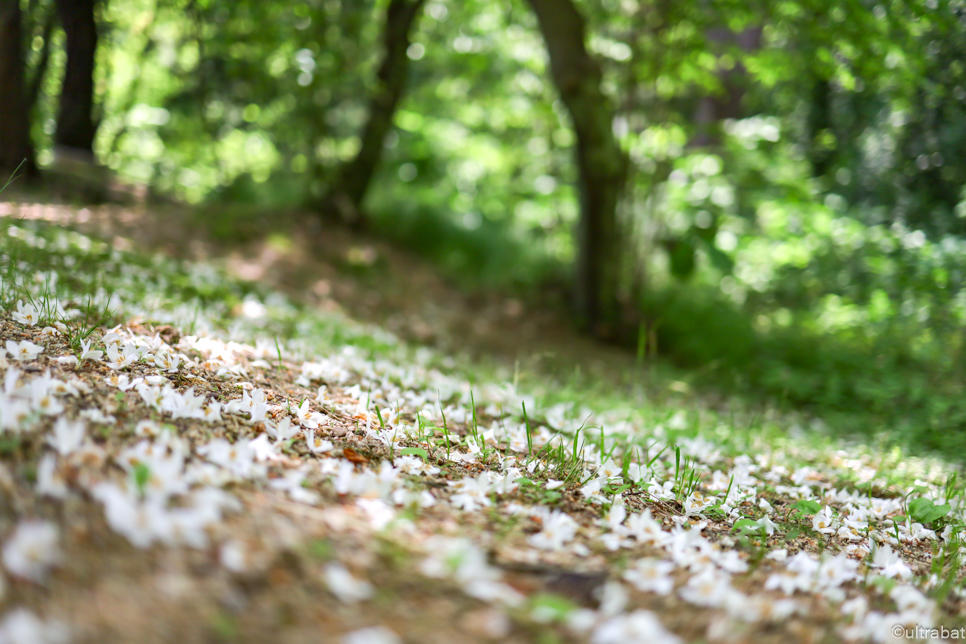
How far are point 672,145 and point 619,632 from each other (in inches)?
252

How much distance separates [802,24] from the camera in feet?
15.3

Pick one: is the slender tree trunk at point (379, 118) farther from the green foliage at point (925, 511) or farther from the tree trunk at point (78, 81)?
the green foliage at point (925, 511)

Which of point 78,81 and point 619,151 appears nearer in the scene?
point 78,81

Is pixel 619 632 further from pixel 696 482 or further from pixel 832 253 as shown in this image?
pixel 832 253

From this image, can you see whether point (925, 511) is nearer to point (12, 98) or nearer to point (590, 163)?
point (590, 163)

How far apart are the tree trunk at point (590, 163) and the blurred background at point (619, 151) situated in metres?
0.02

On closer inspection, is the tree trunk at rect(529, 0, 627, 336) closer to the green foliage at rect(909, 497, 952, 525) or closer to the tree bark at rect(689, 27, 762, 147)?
the tree bark at rect(689, 27, 762, 147)

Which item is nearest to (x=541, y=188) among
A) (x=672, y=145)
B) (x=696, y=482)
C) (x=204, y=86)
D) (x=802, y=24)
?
(x=672, y=145)

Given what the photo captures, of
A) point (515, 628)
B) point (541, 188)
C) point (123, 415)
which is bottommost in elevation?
point (515, 628)

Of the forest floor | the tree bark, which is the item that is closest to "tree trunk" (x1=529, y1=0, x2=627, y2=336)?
the tree bark

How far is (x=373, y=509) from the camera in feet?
4.73

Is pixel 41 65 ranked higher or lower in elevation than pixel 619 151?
higher

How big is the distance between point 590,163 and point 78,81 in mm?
5400

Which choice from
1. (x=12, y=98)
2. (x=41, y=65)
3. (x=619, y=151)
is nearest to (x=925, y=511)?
(x=619, y=151)
